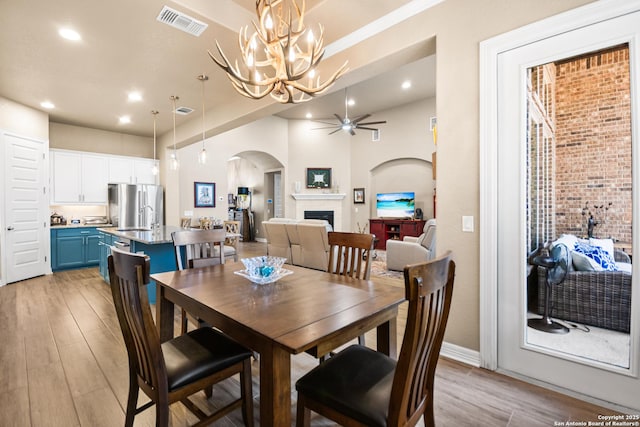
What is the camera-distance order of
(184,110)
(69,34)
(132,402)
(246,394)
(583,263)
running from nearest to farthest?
(132,402) < (246,394) < (583,263) < (69,34) < (184,110)

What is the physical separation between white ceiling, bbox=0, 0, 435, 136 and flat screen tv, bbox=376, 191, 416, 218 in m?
3.59

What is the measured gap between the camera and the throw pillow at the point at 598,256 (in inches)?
75.3

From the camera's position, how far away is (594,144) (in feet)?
6.32

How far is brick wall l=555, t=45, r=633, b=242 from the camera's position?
1.82m

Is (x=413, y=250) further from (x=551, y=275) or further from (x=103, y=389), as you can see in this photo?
(x=103, y=389)

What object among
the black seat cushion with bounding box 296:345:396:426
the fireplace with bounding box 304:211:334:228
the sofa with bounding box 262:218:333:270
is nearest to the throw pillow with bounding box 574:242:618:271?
the black seat cushion with bounding box 296:345:396:426

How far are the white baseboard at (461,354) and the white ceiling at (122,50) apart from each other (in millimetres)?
2797

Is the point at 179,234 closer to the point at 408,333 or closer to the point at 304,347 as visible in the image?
the point at 304,347

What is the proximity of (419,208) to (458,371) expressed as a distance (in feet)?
20.9

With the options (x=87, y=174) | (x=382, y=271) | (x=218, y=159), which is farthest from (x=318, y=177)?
(x=87, y=174)

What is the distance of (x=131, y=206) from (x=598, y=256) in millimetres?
7143

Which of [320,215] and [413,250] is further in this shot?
[320,215]

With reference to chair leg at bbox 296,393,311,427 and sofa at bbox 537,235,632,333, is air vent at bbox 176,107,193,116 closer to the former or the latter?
chair leg at bbox 296,393,311,427

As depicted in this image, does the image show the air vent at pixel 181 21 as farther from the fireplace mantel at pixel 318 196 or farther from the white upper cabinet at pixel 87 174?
the fireplace mantel at pixel 318 196
